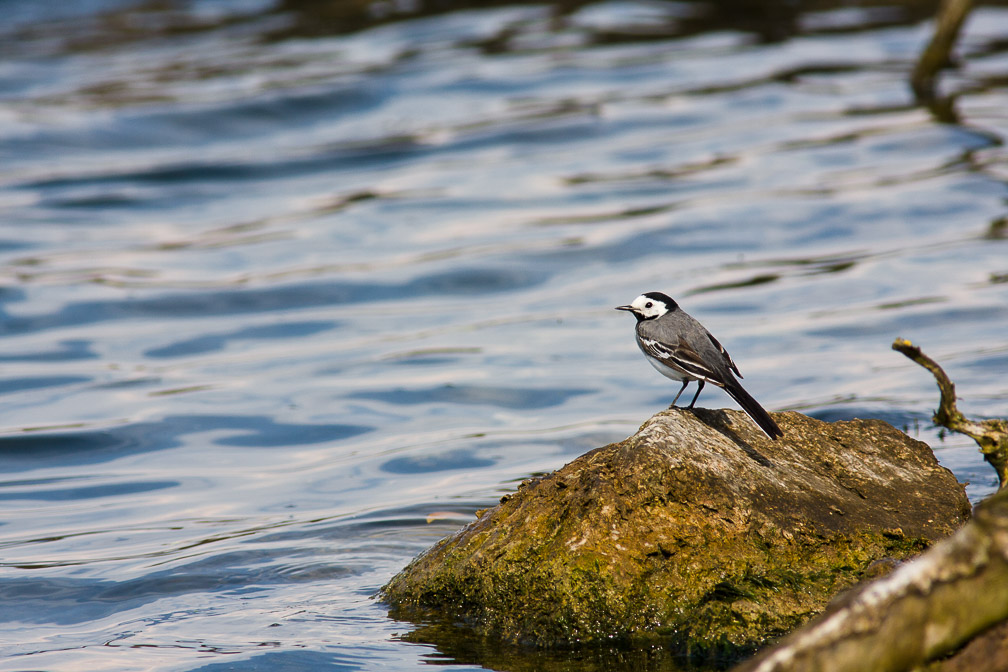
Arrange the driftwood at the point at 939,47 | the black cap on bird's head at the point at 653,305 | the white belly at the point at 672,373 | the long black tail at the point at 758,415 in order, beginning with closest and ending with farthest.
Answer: the long black tail at the point at 758,415
the white belly at the point at 672,373
the black cap on bird's head at the point at 653,305
the driftwood at the point at 939,47

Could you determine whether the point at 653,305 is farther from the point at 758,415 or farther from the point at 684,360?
the point at 758,415

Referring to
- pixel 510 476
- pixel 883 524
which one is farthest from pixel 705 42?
pixel 883 524

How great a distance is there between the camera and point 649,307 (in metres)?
7.48

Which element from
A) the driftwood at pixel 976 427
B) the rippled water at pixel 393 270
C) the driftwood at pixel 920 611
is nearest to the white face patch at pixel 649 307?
the driftwood at pixel 976 427

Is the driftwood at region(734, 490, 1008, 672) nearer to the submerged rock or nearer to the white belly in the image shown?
the submerged rock

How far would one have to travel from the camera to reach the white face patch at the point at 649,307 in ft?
24.2

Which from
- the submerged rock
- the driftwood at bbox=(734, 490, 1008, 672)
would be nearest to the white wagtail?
the submerged rock

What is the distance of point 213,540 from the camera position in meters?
8.79

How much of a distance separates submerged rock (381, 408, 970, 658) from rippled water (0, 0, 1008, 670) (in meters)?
0.38

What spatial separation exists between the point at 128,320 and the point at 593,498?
36.6 ft

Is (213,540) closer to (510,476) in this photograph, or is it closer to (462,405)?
(510,476)

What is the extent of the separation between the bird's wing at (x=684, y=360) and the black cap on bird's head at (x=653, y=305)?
489 millimetres

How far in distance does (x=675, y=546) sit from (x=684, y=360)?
4.17 ft

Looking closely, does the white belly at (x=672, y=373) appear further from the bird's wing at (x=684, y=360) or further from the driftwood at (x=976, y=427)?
the driftwood at (x=976, y=427)
